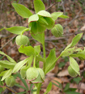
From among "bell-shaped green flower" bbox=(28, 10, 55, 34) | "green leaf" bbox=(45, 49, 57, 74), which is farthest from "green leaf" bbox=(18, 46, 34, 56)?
"green leaf" bbox=(45, 49, 57, 74)

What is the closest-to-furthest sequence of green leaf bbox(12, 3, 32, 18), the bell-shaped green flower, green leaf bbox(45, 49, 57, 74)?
the bell-shaped green flower
green leaf bbox(12, 3, 32, 18)
green leaf bbox(45, 49, 57, 74)

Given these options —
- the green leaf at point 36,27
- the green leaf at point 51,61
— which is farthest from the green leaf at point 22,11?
the green leaf at point 51,61

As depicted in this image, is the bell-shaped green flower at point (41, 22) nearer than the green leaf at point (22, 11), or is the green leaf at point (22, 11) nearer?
the bell-shaped green flower at point (41, 22)

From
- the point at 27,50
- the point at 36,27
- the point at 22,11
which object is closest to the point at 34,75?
the point at 27,50

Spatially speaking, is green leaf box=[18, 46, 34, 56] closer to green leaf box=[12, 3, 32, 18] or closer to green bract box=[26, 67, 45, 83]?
green bract box=[26, 67, 45, 83]

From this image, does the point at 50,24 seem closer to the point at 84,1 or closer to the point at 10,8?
the point at 84,1

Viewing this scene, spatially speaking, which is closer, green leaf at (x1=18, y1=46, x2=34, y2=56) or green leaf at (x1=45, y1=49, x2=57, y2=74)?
green leaf at (x1=18, y1=46, x2=34, y2=56)

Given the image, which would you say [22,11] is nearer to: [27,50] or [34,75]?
[27,50]

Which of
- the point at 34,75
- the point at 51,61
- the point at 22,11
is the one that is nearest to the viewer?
the point at 34,75

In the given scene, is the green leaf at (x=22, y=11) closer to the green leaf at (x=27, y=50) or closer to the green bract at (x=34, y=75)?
the green leaf at (x=27, y=50)

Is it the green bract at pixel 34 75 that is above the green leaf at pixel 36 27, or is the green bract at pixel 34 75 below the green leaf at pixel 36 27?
below

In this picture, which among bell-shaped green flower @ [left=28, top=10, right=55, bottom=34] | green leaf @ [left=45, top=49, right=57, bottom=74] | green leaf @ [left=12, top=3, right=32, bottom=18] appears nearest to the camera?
bell-shaped green flower @ [left=28, top=10, right=55, bottom=34]
